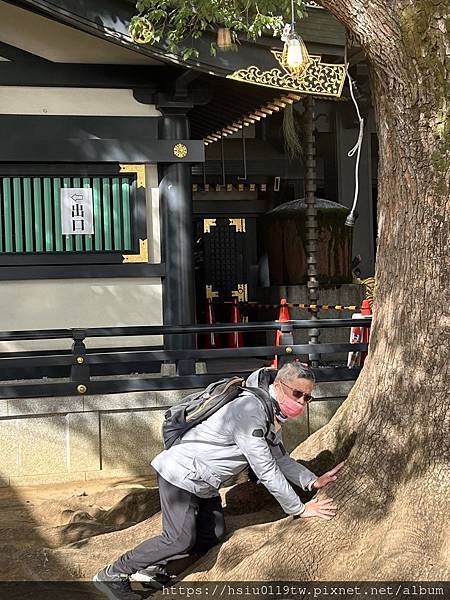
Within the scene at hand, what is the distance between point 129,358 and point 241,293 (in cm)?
822

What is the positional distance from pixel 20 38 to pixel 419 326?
6.44 m

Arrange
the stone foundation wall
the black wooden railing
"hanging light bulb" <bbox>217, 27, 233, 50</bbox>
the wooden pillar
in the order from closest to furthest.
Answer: the stone foundation wall
the black wooden railing
"hanging light bulb" <bbox>217, 27, 233, 50</bbox>
the wooden pillar

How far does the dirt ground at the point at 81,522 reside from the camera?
251 inches

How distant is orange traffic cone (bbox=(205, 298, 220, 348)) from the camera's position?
16.5 m

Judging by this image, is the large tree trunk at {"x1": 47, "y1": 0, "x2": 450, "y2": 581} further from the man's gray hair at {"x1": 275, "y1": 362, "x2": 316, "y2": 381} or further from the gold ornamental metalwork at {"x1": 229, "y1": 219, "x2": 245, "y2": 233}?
the gold ornamental metalwork at {"x1": 229, "y1": 219, "x2": 245, "y2": 233}

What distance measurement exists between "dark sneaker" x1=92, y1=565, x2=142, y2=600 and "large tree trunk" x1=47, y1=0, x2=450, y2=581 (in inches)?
16.8

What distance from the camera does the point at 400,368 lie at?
5.72 meters

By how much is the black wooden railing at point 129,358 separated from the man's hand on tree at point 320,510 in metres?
3.96

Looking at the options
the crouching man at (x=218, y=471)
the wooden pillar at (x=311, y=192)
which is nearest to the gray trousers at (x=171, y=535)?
the crouching man at (x=218, y=471)

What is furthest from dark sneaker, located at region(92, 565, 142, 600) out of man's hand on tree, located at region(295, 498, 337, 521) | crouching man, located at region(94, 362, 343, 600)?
man's hand on tree, located at region(295, 498, 337, 521)

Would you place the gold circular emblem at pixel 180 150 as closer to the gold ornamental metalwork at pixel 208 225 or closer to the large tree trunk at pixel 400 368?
the large tree trunk at pixel 400 368

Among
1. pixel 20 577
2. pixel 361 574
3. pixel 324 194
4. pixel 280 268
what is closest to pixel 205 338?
pixel 280 268

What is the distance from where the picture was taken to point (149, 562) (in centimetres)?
557

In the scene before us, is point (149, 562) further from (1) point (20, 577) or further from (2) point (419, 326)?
(2) point (419, 326)
